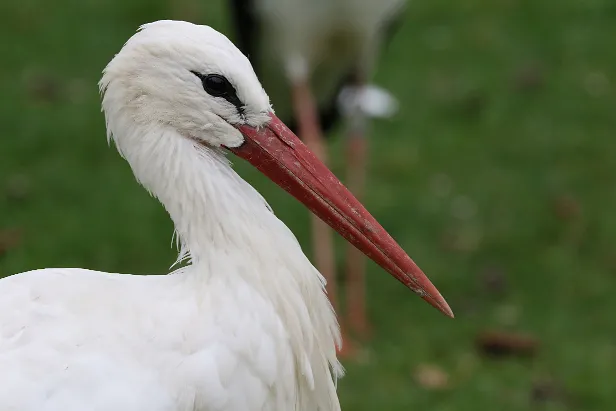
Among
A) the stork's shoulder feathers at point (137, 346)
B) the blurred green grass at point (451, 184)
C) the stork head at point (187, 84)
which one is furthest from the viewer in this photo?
the blurred green grass at point (451, 184)

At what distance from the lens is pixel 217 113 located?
7.00ft

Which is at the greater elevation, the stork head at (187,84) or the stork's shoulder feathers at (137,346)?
the stork head at (187,84)

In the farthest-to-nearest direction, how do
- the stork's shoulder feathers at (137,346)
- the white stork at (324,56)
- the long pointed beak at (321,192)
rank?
the white stork at (324,56), the long pointed beak at (321,192), the stork's shoulder feathers at (137,346)

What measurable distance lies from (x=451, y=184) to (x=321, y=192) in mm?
3268

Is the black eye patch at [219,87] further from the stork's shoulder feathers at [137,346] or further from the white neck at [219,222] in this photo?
the stork's shoulder feathers at [137,346]

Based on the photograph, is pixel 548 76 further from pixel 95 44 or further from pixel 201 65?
pixel 201 65

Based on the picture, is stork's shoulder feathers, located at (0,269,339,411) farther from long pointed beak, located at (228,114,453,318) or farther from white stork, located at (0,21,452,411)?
long pointed beak, located at (228,114,453,318)

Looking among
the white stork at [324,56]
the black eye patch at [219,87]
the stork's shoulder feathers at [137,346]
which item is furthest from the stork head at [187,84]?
the white stork at [324,56]

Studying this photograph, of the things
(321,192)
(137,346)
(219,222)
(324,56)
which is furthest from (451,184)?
(137,346)

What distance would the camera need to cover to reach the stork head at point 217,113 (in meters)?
2.07

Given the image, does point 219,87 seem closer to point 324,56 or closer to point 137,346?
point 137,346

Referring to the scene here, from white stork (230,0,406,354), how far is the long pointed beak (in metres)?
2.25

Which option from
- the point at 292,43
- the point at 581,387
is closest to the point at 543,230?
the point at 581,387

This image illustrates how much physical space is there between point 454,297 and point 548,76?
2240 mm
